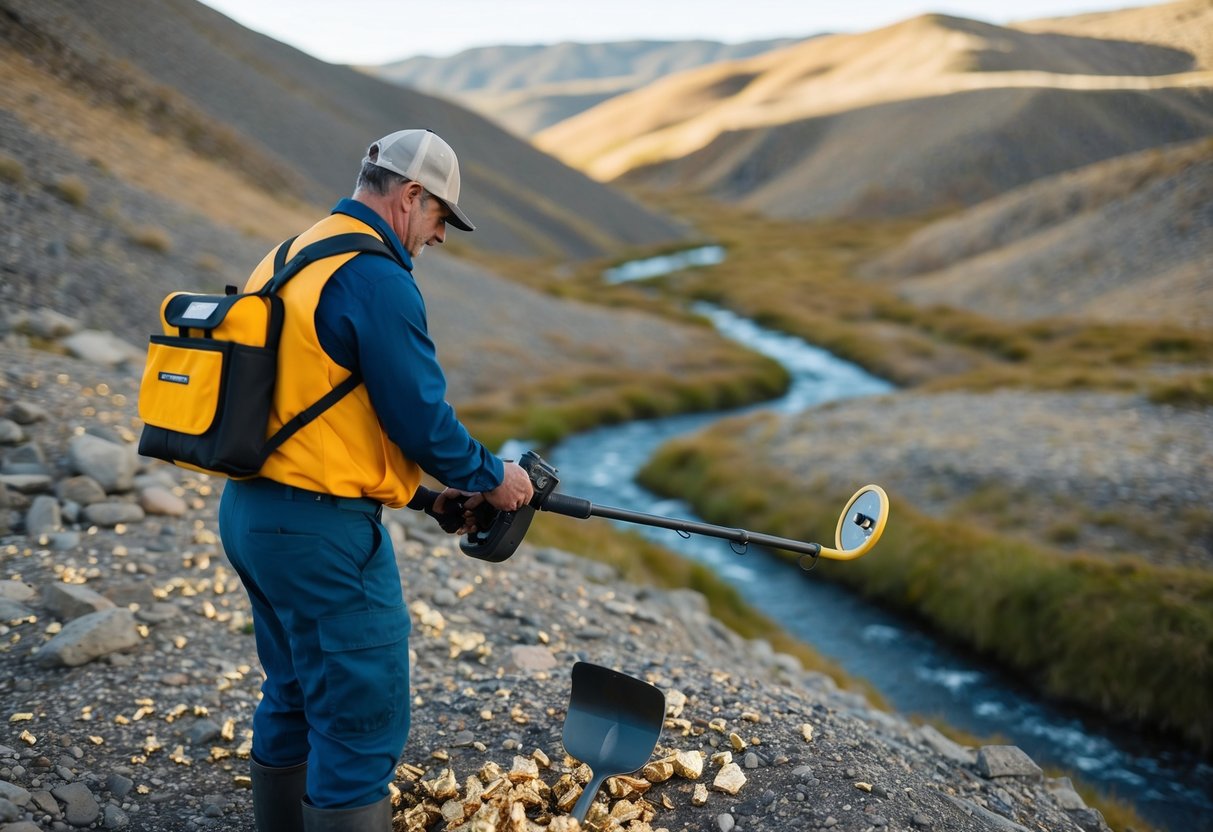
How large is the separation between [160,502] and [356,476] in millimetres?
6212

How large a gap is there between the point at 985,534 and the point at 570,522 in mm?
6779

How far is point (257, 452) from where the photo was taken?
399 centimetres

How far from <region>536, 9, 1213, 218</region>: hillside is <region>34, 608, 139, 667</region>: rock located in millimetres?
83006

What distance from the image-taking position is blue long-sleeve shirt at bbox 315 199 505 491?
3.99m

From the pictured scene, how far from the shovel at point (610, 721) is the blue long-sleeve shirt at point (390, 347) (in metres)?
2.18

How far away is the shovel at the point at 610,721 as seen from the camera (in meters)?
5.40

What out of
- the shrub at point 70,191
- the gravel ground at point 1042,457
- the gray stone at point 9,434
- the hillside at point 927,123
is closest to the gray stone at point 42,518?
the gray stone at point 9,434

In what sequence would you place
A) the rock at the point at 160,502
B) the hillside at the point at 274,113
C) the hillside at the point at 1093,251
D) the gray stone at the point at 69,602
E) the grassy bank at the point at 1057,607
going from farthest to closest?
1. the hillside at the point at 1093,251
2. the hillside at the point at 274,113
3. the grassy bank at the point at 1057,607
4. the rock at the point at 160,502
5. the gray stone at the point at 69,602

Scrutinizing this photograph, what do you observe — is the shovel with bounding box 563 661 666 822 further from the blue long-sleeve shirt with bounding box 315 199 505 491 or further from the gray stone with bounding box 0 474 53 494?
the gray stone with bounding box 0 474 53 494

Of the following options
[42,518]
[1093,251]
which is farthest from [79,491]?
[1093,251]

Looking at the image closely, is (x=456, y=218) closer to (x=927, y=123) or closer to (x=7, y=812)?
(x=7, y=812)

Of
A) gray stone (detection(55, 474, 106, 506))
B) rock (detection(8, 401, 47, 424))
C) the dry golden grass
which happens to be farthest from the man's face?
the dry golden grass

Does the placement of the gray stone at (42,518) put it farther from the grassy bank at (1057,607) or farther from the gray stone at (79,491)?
the grassy bank at (1057,607)

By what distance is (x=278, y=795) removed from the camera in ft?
16.1
